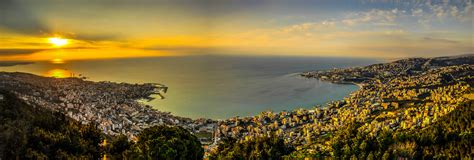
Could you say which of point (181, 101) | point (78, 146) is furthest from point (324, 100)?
point (78, 146)

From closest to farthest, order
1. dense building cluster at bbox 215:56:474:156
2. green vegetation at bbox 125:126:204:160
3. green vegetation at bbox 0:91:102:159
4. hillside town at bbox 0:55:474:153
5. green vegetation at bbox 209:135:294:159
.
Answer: green vegetation at bbox 0:91:102:159 → green vegetation at bbox 125:126:204:160 → green vegetation at bbox 209:135:294:159 → dense building cluster at bbox 215:56:474:156 → hillside town at bbox 0:55:474:153

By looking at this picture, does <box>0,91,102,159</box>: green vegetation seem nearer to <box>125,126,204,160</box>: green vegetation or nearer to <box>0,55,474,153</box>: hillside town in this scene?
<box>125,126,204,160</box>: green vegetation

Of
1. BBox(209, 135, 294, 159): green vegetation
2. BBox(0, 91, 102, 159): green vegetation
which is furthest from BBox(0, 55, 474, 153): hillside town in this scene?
BBox(0, 91, 102, 159): green vegetation

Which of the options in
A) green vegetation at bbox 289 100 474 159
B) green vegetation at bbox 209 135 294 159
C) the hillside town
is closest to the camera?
green vegetation at bbox 289 100 474 159

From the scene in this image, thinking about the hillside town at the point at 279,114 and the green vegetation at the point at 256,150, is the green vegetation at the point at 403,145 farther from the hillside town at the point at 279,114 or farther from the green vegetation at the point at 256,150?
the hillside town at the point at 279,114

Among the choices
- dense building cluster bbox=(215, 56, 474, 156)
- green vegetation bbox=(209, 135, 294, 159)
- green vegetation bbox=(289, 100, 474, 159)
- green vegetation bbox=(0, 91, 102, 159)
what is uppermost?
green vegetation bbox=(0, 91, 102, 159)

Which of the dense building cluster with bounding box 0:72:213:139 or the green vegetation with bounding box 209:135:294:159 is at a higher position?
the green vegetation with bounding box 209:135:294:159

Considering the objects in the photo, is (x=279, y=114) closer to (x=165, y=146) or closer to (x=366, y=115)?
(x=366, y=115)
